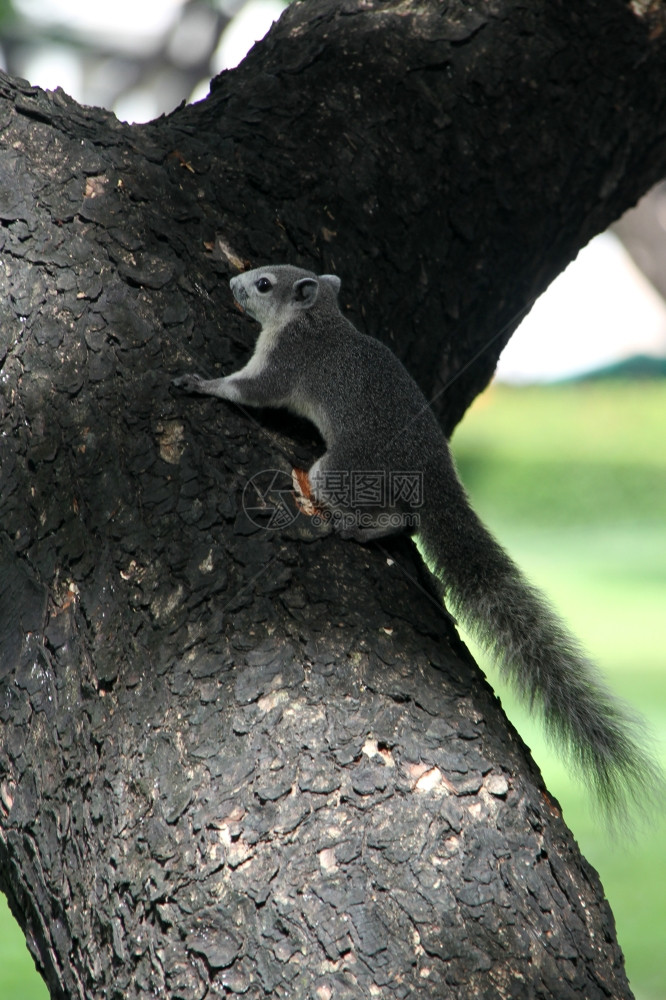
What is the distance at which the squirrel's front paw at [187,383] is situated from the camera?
166 centimetres

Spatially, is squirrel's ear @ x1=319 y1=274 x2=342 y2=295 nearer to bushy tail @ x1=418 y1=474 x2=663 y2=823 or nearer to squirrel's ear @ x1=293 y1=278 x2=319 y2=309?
squirrel's ear @ x1=293 y1=278 x2=319 y2=309

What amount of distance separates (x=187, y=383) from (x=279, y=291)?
511 millimetres

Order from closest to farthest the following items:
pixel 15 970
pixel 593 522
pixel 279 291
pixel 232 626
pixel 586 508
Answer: pixel 232 626, pixel 279 291, pixel 15 970, pixel 593 522, pixel 586 508

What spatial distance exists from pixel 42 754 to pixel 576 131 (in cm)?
210

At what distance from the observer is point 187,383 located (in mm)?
1670

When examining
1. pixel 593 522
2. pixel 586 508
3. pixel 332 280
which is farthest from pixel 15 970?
pixel 586 508

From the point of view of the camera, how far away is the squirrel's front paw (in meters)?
1.66

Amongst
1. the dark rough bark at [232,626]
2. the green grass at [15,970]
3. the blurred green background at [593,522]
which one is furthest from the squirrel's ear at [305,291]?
the blurred green background at [593,522]

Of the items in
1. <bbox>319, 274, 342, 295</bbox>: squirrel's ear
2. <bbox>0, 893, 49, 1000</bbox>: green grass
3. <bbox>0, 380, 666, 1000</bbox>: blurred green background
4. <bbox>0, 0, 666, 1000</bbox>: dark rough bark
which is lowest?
<bbox>0, 893, 49, 1000</bbox>: green grass

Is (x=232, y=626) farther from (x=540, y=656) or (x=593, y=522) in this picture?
(x=593, y=522)

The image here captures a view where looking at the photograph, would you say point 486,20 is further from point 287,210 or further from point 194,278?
point 194,278

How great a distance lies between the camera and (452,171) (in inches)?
92.5

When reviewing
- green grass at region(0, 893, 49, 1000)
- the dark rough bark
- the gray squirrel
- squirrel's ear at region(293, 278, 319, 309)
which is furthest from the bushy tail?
green grass at region(0, 893, 49, 1000)

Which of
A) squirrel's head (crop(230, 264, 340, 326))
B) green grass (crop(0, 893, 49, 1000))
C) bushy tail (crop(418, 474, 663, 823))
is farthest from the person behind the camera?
green grass (crop(0, 893, 49, 1000))
